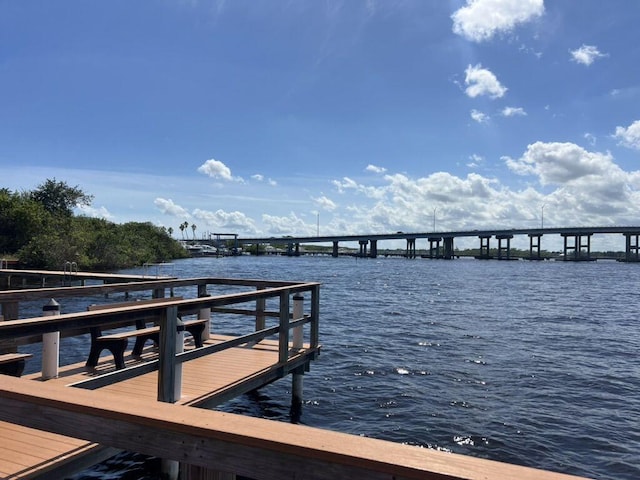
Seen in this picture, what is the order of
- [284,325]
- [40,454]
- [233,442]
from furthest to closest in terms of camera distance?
[284,325] → [40,454] → [233,442]

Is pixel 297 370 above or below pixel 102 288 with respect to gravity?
below

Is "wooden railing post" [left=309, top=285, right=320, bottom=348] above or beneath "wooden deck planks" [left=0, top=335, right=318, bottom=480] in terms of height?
above

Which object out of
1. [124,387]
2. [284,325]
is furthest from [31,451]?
[284,325]

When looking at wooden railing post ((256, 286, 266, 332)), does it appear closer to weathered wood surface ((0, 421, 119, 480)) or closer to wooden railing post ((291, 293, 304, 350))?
wooden railing post ((291, 293, 304, 350))

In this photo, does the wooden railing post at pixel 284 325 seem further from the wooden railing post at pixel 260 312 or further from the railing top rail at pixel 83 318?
the railing top rail at pixel 83 318

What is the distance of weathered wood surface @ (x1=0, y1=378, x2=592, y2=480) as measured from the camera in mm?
1593

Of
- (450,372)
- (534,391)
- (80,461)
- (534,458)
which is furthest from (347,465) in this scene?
(450,372)

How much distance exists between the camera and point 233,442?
5.90ft

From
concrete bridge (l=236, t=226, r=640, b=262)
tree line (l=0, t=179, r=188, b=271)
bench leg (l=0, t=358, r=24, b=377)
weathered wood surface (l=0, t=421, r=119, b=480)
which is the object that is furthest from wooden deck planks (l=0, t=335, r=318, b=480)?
concrete bridge (l=236, t=226, r=640, b=262)

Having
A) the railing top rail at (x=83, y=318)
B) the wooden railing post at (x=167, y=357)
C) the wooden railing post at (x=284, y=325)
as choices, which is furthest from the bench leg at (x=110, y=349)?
the wooden railing post at (x=284, y=325)

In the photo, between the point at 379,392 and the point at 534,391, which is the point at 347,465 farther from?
the point at 534,391

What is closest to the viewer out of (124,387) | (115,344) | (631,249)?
(124,387)

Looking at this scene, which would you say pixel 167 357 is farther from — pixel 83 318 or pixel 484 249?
pixel 484 249

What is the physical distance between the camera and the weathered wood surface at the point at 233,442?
1.59 metres
